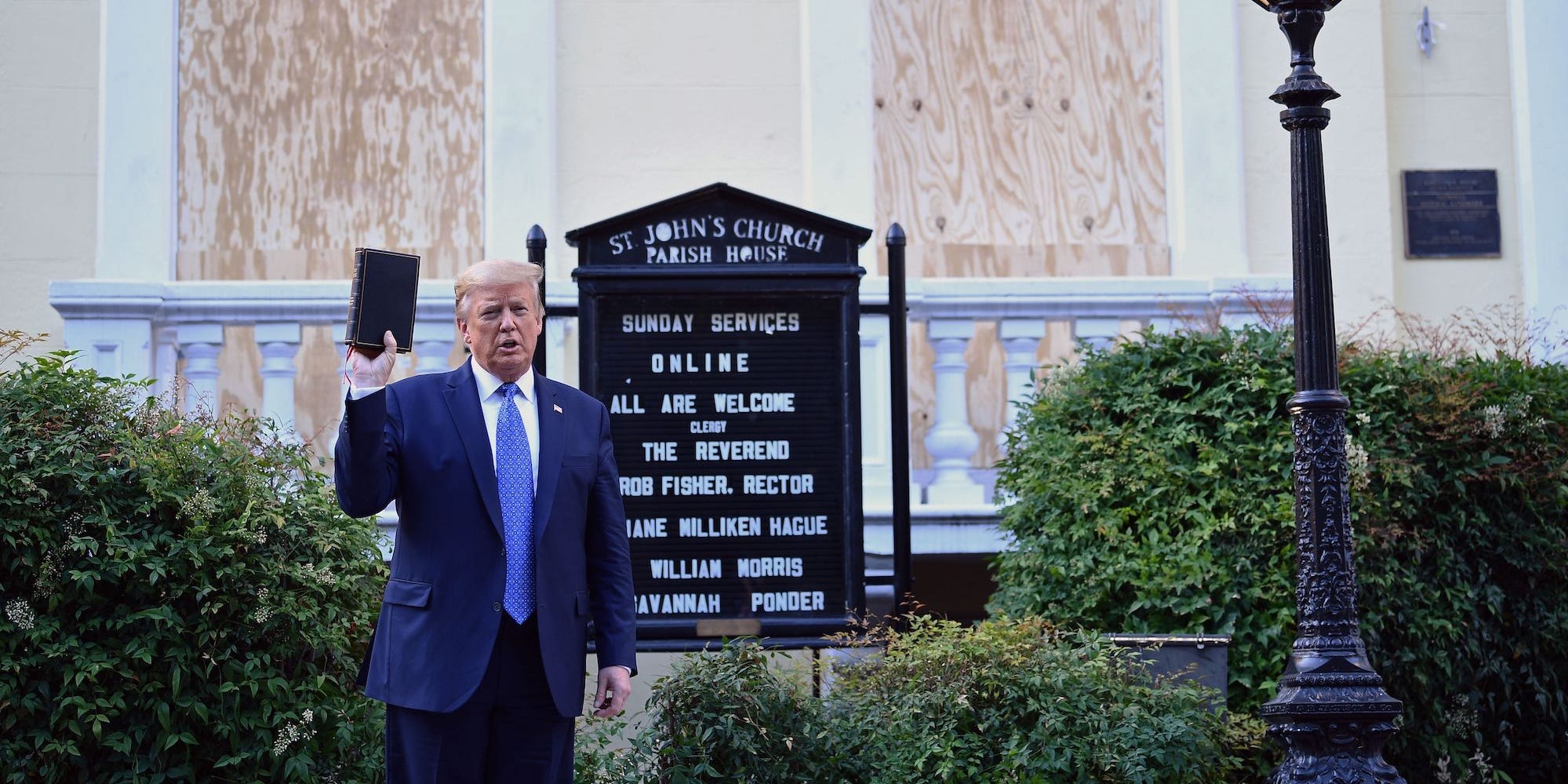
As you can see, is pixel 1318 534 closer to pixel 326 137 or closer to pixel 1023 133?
pixel 1023 133

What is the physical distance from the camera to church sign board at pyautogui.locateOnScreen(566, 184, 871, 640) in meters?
5.88

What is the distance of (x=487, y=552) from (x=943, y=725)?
1.78 metres

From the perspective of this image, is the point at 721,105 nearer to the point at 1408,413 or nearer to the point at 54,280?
the point at 54,280

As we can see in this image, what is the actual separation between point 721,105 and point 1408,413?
3909 millimetres

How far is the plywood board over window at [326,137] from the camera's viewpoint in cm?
824

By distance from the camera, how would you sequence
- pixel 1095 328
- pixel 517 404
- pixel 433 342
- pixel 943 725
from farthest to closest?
pixel 1095 328 → pixel 433 342 → pixel 943 725 → pixel 517 404

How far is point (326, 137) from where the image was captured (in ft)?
27.3

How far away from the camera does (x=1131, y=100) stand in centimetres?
857

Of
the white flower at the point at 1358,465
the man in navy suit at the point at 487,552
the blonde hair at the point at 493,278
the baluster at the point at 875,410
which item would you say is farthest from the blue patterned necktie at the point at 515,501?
the baluster at the point at 875,410

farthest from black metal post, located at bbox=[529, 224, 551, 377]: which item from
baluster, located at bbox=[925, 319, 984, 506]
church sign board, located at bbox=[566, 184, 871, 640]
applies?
baluster, located at bbox=[925, 319, 984, 506]

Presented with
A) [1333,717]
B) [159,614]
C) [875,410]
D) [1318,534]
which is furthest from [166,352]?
[1333,717]

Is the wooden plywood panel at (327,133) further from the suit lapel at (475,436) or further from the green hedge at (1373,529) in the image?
the suit lapel at (475,436)

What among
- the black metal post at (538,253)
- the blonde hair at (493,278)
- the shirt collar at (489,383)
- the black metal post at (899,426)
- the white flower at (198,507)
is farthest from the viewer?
the black metal post at (899,426)

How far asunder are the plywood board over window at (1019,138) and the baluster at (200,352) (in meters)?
3.45
